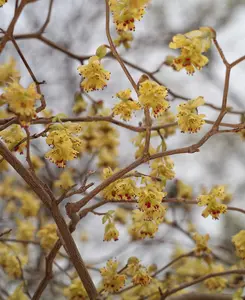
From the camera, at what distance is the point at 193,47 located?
99 centimetres

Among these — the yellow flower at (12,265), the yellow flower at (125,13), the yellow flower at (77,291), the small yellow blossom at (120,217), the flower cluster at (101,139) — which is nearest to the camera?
the yellow flower at (125,13)

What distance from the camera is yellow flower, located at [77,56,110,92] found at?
1.05m

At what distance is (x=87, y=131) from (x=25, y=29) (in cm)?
137

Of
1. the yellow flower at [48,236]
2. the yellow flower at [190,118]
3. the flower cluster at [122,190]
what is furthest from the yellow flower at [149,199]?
the yellow flower at [48,236]

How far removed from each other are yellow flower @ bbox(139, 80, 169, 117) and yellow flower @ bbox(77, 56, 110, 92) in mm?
104

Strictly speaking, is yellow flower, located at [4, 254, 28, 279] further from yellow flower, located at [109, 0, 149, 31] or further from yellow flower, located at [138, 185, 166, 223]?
yellow flower, located at [109, 0, 149, 31]

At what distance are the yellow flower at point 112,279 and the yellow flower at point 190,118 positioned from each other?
1.09ft

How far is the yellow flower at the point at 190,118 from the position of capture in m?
1.03

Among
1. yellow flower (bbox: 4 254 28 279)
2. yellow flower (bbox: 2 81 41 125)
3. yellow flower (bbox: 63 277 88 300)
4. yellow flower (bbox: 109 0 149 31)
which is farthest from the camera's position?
yellow flower (bbox: 4 254 28 279)

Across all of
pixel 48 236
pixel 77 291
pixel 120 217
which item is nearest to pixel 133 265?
pixel 77 291

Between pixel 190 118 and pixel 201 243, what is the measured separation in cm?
41

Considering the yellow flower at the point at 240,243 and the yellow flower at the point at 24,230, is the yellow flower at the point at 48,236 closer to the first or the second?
the yellow flower at the point at 24,230

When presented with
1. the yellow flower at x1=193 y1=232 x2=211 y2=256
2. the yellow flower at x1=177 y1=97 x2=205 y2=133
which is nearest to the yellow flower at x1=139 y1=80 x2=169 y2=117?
the yellow flower at x1=177 y1=97 x2=205 y2=133

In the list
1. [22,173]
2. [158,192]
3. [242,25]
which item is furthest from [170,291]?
[242,25]
